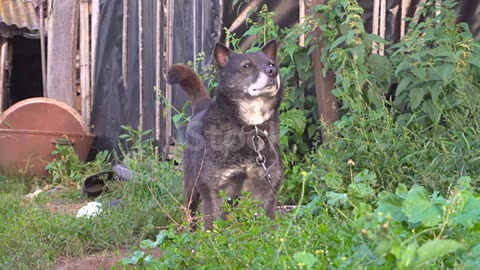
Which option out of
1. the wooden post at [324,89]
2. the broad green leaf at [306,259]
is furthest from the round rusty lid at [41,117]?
the broad green leaf at [306,259]

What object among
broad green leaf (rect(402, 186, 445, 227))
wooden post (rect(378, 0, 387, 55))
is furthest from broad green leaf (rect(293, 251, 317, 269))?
wooden post (rect(378, 0, 387, 55))

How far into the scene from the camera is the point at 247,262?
2797 millimetres

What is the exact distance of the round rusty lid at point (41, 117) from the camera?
9.33m

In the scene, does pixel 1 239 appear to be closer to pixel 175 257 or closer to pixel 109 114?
pixel 175 257

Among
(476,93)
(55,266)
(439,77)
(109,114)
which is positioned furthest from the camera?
(109,114)

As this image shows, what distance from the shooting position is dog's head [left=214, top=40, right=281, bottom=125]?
4.59 meters

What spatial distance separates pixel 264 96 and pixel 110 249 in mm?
1408

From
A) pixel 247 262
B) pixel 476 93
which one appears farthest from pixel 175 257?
pixel 476 93

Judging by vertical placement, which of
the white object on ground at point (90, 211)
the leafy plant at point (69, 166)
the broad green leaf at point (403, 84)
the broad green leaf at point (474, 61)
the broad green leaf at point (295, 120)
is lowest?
the leafy plant at point (69, 166)

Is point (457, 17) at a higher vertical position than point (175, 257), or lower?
higher

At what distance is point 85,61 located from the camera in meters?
10.8

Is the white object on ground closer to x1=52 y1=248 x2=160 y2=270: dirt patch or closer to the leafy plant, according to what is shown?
x1=52 y1=248 x2=160 y2=270: dirt patch

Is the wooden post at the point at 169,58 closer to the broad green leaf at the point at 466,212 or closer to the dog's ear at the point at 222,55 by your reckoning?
the dog's ear at the point at 222,55

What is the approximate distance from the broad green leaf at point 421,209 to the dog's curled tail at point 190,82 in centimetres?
269
